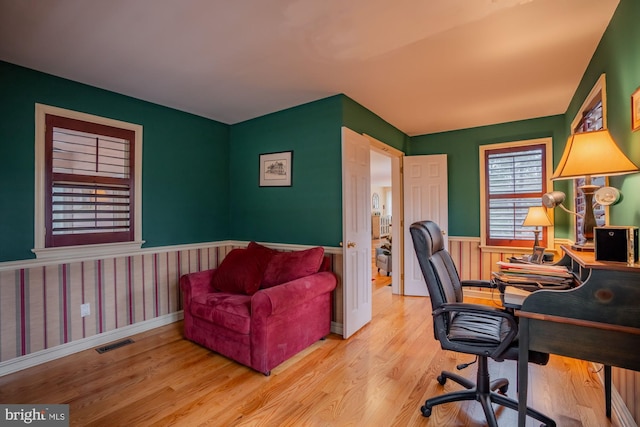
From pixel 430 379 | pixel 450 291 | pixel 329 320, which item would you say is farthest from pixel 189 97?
pixel 430 379

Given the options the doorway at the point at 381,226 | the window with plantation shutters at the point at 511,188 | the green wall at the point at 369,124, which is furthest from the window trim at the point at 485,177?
the doorway at the point at 381,226

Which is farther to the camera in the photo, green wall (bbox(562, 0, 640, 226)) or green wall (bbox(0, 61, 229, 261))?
green wall (bbox(0, 61, 229, 261))

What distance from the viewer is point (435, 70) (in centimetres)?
243

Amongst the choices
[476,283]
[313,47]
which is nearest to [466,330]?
[476,283]

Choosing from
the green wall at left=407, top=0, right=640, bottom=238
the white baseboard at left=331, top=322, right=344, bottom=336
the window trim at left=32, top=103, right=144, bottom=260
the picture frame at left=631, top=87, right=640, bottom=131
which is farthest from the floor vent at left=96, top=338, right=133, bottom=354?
the picture frame at left=631, top=87, right=640, bottom=131

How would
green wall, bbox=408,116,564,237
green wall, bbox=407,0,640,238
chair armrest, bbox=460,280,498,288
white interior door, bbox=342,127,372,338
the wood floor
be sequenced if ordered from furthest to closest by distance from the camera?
green wall, bbox=408,116,564,237 < white interior door, bbox=342,127,372,338 < chair armrest, bbox=460,280,498,288 < the wood floor < green wall, bbox=407,0,640,238

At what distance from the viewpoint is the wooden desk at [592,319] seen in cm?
111

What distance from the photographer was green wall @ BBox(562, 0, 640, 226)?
149cm

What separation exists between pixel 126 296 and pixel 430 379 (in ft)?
9.55

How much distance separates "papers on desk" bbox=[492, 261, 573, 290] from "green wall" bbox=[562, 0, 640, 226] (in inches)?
16.9

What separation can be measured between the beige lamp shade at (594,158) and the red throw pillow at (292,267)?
74.3 inches

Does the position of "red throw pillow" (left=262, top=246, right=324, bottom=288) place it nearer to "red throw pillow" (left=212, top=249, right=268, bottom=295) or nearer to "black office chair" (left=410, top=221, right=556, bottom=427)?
"red throw pillow" (left=212, top=249, right=268, bottom=295)

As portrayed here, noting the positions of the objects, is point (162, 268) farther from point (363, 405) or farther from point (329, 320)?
point (363, 405)

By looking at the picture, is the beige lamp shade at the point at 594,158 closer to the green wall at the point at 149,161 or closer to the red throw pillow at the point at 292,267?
the red throw pillow at the point at 292,267
